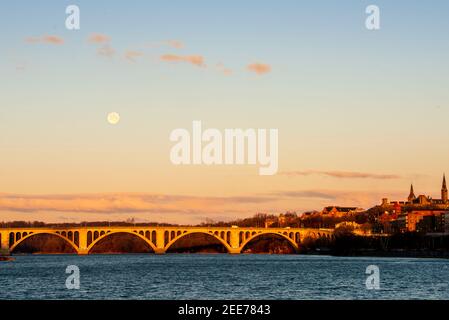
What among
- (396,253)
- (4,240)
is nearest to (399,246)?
(396,253)

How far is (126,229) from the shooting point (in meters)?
185

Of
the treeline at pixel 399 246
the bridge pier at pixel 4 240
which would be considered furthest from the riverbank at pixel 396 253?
the bridge pier at pixel 4 240

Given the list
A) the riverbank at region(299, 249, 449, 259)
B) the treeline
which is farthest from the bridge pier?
the treeline

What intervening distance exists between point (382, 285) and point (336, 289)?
6.04 meters

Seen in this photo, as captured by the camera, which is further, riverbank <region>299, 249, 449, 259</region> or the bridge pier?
the bridge pier

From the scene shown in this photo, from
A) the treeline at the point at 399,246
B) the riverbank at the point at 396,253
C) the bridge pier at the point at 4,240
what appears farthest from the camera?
the bridge pier at the point at 4,240

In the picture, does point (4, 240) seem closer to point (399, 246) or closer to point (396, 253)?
point (396, 253)

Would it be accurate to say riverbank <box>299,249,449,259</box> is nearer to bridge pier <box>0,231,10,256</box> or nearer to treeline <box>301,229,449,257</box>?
treeline <box>301,229,449,257</box>

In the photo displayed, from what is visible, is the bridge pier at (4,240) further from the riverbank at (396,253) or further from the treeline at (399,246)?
the treeline at (399,246)

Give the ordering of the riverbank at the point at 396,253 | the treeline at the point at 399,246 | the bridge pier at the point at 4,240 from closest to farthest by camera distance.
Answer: the riverbank at the point at 396,253
the treeline at the point at 399,246
the bridge pier at the point at 4,240

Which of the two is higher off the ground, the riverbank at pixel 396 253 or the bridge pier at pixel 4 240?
the bridge pier at pixel 4 240

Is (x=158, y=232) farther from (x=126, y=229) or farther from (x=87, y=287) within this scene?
(x=87, y=287)

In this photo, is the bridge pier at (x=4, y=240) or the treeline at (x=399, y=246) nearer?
the treeline at (x=399, y=246)
